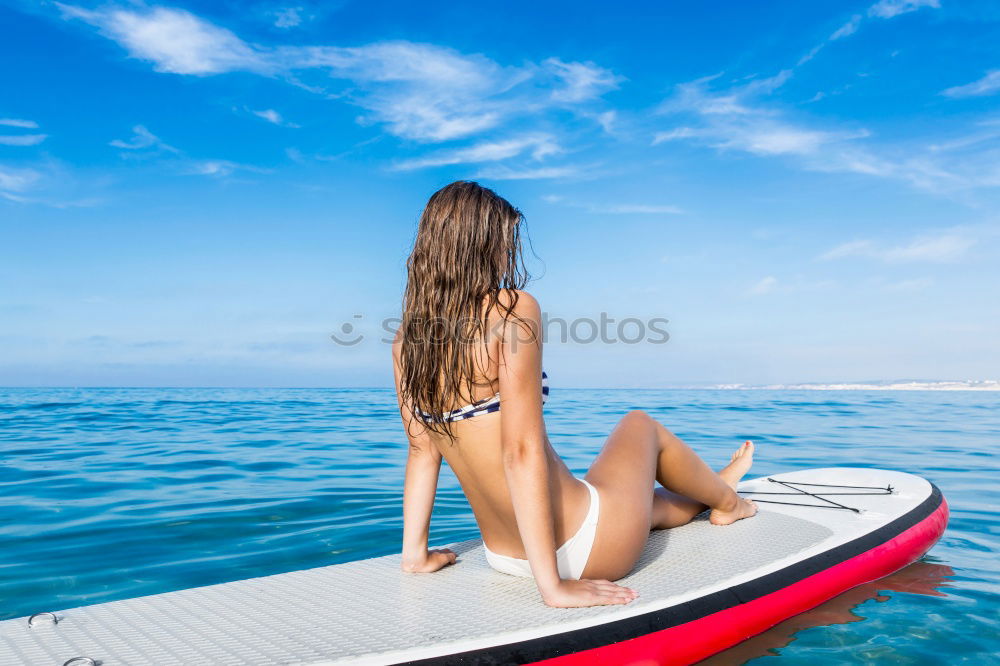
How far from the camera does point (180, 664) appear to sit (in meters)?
2.20

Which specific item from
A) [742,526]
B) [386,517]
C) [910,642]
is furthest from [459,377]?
[386,517]

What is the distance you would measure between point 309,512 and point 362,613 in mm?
3465

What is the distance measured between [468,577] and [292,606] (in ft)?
2.52

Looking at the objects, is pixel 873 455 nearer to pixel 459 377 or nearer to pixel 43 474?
pixel 459 377

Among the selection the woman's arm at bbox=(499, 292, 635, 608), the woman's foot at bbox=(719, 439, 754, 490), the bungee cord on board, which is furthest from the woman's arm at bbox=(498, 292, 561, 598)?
the bungee cord on board

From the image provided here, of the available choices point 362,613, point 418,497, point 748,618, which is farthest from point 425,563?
point 748,618

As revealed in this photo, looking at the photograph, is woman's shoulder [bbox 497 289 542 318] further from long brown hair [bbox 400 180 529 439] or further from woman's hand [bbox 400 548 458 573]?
woman's hand [bbox 400 548 458 573]

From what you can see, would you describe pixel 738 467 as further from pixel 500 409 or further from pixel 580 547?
pixel 500 409

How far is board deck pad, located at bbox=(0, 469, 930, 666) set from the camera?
2295mm

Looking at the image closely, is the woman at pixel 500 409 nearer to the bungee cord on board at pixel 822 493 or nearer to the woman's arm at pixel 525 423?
the woman's arm at pixel 525 423

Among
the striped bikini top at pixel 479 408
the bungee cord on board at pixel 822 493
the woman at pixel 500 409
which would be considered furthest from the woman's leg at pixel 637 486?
the bungee cord on board at pixel 822 493

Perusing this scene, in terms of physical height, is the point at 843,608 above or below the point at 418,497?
below

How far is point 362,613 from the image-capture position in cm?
269

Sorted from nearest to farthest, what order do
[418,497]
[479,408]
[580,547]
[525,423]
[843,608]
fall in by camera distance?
[525,423]
[479,408]
[580,547]
[418,497]
[843,608]
